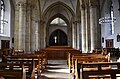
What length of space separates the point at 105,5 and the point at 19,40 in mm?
16244

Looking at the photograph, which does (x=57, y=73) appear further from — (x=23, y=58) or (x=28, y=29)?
(x=28, y=29)

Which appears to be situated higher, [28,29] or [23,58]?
[28,29]

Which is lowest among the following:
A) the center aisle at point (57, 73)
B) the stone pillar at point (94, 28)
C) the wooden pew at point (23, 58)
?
the center aisle at point (57, 73)

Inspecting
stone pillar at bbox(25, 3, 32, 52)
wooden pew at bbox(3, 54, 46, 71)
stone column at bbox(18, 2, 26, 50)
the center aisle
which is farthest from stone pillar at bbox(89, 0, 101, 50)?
wooden pew at bbox(3, 54, 46, 71)

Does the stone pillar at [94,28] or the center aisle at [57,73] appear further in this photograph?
the stone pillar at [94,28]

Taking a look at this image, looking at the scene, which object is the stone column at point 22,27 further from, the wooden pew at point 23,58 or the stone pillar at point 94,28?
the wooden pew at point 23,58

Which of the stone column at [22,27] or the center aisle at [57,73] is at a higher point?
the stone column at [22,27]

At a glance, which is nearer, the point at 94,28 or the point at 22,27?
the point at 22,27

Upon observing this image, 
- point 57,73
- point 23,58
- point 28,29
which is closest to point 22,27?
point 28,29

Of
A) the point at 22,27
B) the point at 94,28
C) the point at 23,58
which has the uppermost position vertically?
the point at 22,27

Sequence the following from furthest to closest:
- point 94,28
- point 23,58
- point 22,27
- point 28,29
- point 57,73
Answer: point 28,29 → point 94,28 → point 22,27 → point 57,73 → point 23,58

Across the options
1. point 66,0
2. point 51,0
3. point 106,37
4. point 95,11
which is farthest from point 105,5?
point 95,11

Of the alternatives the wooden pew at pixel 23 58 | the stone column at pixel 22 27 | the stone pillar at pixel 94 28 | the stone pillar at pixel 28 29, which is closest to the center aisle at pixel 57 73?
the wooden pew at pixel 23 58

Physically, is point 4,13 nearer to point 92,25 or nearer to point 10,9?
point 10,9
